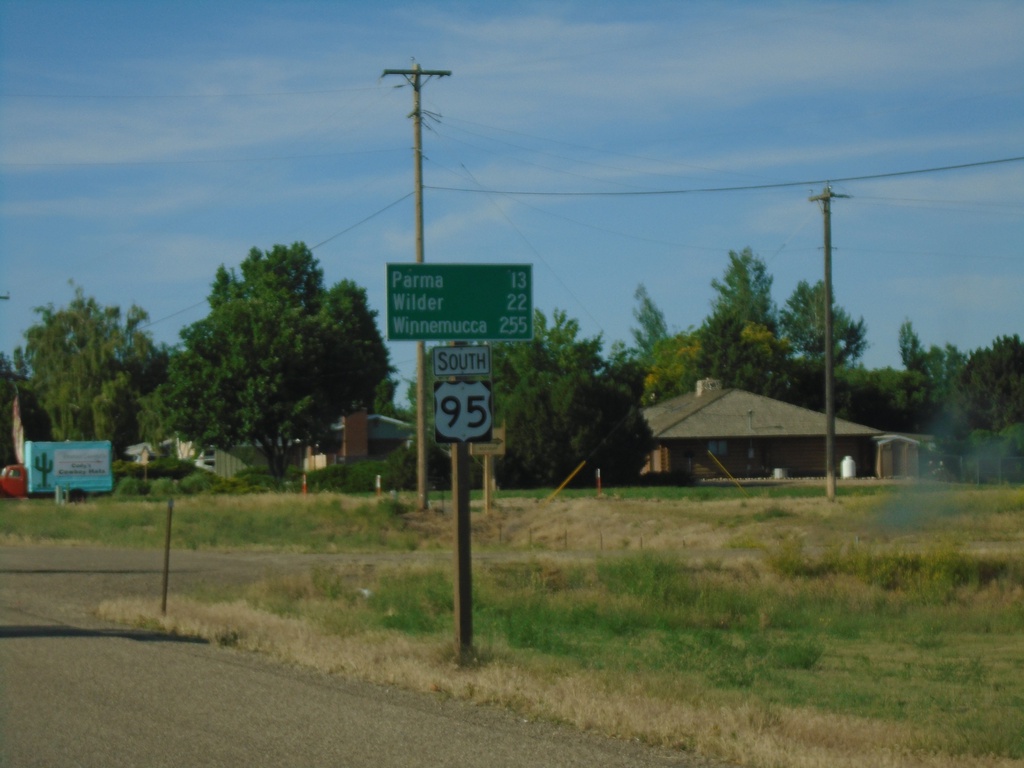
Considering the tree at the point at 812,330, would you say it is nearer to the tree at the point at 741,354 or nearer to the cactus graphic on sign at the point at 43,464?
the tree at the point at 741,354

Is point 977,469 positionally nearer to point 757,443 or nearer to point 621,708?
point 757,443

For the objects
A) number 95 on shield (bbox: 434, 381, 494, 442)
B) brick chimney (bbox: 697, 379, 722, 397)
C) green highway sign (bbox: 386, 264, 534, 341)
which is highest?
brick chimney (bbox: 697, 379, 722, 397)

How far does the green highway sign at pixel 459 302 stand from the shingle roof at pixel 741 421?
58.6 metres

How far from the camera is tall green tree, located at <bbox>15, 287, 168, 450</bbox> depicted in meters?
75.8

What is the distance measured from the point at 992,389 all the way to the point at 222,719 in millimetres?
54749

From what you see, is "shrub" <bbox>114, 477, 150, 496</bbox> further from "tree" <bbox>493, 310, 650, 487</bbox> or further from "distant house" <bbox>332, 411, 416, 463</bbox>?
"distant house" <bbox>332, 411, 416, 463</bbox>

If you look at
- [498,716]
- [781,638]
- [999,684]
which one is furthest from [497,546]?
[498,716]

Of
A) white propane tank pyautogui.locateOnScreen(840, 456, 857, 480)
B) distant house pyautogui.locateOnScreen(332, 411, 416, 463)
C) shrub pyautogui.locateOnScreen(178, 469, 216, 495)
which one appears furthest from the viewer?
distant house pyautogui.locateOnScreen(332, 411, 416, 463)

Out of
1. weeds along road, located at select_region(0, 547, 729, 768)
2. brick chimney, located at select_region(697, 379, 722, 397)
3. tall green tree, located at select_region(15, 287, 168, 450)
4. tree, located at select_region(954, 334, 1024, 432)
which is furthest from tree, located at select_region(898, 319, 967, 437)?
tall green tree, located at select_region(15, 287, 168, 450)

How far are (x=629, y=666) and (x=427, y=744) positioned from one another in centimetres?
548

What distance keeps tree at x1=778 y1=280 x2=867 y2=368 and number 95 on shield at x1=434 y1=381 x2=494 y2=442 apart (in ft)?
284

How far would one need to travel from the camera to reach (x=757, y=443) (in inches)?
2862

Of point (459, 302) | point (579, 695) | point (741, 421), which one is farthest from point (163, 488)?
point (579, 695)

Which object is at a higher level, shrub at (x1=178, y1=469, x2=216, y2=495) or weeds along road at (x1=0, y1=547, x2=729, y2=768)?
shrub at (x1=178, y1=469, x2=216, y2=495)
